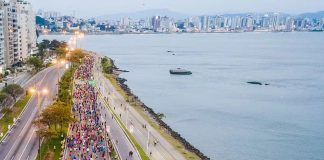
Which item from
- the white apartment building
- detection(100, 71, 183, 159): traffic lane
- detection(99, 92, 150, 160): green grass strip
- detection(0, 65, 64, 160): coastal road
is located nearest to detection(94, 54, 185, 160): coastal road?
detection(100, 71, 183, 159): traffic lane

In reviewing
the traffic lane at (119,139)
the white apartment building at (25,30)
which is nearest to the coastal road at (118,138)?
the traffic lane at (119,139)

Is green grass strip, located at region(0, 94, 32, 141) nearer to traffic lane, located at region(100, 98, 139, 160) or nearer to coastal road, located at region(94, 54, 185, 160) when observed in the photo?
traffic lane, located at region(100, 98, 139, 160)

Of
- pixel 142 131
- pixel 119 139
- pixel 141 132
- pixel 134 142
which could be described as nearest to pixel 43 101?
pixel 142 131

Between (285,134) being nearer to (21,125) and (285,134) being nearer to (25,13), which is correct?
(21,125)

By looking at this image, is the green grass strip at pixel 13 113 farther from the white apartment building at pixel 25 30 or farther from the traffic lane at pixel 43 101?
the white apartment building at pixel 25 30

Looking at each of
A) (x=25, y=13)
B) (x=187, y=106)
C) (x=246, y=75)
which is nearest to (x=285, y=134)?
(x=187, y=106)

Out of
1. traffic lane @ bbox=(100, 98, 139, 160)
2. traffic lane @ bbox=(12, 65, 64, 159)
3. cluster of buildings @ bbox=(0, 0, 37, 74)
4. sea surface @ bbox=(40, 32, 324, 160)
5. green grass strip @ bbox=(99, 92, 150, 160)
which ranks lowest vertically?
sea surface @ bbox=(40, 32, 324, 160)

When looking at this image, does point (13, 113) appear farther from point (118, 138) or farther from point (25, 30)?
point (25, 30)
